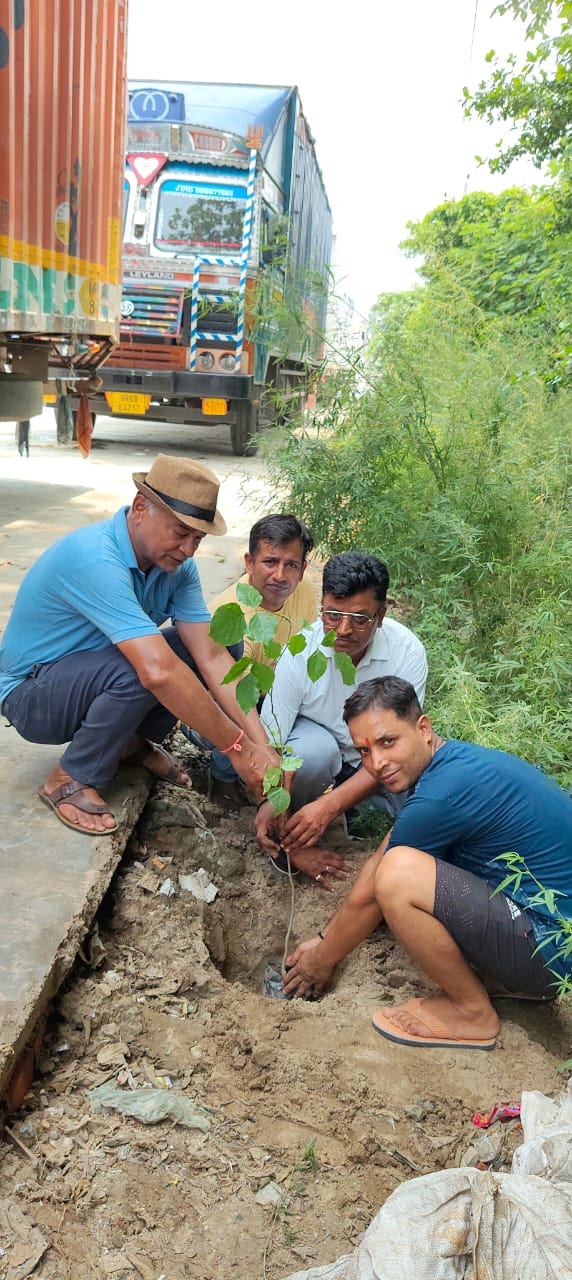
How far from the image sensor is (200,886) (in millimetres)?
3129

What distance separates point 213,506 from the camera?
9.39 ft

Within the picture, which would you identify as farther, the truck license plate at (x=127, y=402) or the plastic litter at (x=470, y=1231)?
the truck license plate at (x=127, y=402)

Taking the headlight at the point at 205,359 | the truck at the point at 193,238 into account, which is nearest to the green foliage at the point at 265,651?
the truck at the point at 193,238

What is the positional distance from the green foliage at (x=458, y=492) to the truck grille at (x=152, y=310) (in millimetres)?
5097

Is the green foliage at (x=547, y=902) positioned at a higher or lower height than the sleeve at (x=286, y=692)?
lower

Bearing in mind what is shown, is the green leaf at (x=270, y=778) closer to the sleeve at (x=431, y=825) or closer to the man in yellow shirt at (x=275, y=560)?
the sleeve at (x=431, y=825)

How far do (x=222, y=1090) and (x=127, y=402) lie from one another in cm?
982

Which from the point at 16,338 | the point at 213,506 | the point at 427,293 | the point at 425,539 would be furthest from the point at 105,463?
the point at 213,506

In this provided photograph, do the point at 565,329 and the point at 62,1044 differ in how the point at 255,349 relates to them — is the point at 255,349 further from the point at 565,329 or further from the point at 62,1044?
the point at 62,1044

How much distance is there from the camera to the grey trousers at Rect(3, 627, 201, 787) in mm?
2887

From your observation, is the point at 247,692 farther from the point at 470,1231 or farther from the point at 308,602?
the point at 470,1231

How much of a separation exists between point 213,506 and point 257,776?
85cm

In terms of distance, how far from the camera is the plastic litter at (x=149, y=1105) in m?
2.07

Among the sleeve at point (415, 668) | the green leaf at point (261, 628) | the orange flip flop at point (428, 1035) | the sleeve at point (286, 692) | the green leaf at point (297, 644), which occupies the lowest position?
the orange flip flop at point (428, 1035)
